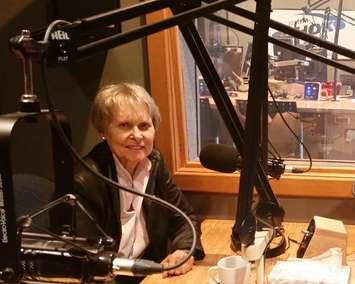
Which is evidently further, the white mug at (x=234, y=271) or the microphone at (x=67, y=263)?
the white mug at (x=234, y=271)

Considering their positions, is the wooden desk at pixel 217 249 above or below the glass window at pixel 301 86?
below

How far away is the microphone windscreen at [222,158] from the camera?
4.66 ft

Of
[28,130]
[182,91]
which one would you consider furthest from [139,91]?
[28,130]

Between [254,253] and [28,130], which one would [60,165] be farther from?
[28,130]

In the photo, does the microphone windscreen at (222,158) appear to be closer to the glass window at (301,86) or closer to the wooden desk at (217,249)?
the wooden desk at (217,249)

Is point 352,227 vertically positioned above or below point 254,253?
below

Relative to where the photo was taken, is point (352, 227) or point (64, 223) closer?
point (64, 223)

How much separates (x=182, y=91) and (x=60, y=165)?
126cm

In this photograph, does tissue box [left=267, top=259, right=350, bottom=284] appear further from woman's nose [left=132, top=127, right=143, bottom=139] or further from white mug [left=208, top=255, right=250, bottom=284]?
woman's nose [left=132, top=127, right=143, bottom=139]

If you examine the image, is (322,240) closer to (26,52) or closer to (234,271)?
(234,271)

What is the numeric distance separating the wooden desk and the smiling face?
35 centimetres

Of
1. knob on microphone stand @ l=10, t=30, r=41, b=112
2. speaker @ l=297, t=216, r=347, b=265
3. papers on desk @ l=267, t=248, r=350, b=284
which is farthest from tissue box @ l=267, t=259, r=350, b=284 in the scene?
knob on microphone stand @ l=10, t=30, r=41, b=112

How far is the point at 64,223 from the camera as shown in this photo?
997mm

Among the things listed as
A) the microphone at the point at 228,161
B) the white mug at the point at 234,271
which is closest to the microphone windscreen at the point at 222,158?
the microphone at the point at 228,161
